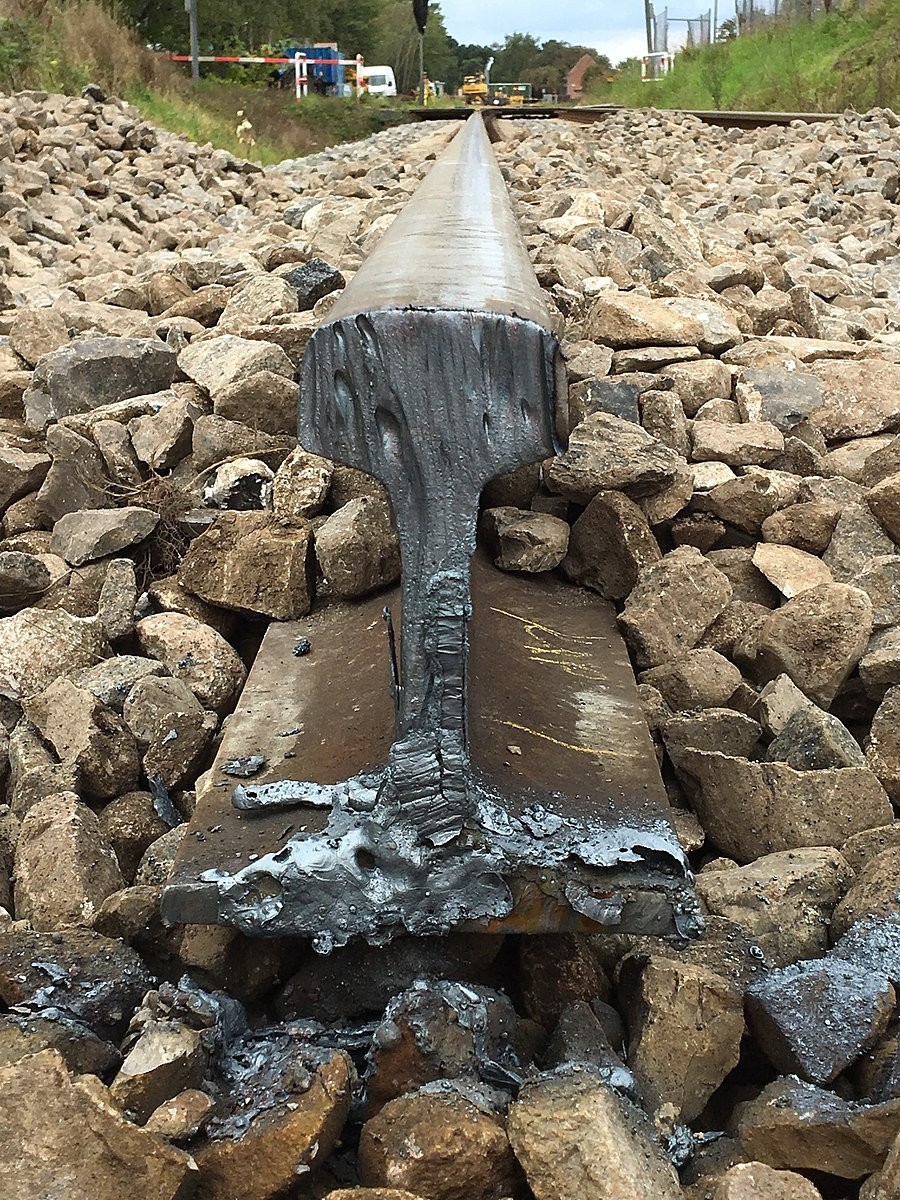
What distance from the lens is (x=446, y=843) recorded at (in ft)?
4.11

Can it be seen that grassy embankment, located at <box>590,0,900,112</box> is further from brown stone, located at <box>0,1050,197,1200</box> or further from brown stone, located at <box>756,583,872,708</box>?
brown stone, located at <box>0,1050,197,1200</box>

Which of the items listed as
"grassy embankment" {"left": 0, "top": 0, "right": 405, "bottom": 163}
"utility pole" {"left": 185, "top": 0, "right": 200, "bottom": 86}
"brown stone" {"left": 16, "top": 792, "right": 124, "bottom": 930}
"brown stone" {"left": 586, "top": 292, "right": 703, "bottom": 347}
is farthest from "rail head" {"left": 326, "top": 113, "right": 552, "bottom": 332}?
"utility pole" {"left": 185, "top": 0, "right": 200, "bottom": 86}

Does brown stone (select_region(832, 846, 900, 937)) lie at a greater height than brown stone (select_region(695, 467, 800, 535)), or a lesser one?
lesser

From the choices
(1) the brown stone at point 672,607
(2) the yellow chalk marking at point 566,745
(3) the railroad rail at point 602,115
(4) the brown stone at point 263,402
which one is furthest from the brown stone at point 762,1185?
(3) the railroad rail at point 602,115

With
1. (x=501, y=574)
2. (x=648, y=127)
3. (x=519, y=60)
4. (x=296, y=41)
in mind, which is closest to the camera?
(x=501, y=574)

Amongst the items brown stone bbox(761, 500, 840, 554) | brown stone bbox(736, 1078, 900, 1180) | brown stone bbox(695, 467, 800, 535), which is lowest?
brown stone bbox(736, 1078, 900, 1180)

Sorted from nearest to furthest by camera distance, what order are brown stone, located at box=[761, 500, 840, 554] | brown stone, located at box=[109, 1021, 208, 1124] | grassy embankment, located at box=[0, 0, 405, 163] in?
1. brown stone, located at box=[109, 1021, 208, 1124]
2. brown stone, located at box=[761, 500, 840, 554]
3. grassy embankment, located at box=[0, 0, 405, 163]

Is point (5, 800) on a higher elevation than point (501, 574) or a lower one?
lower

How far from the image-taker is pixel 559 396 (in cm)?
132

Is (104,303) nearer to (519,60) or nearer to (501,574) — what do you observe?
(501,574)

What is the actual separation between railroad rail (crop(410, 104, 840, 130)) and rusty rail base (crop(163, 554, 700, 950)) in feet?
36.1

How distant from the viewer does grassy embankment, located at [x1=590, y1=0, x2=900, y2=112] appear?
1312 centimetres

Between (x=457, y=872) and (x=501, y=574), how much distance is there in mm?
923

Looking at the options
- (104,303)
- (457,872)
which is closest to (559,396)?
(457,872)
